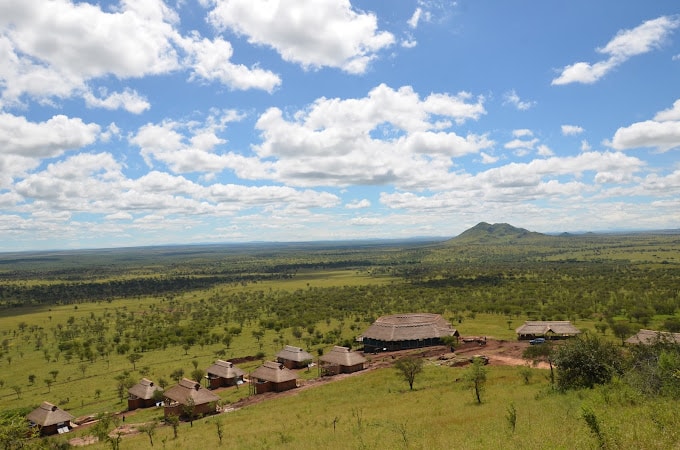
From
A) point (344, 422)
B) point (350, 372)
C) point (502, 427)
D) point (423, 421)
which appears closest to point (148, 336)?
point (350, 372)

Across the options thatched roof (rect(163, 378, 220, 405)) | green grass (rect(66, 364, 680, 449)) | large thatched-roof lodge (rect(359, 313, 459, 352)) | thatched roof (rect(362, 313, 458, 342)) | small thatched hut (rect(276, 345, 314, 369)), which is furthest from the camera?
thatched roof (rect(362, 313, 458, 342))

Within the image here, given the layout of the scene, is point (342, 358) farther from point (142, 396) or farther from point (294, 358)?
point (142, 396)

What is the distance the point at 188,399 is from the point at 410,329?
128ft

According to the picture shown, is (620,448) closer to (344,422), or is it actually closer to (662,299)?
(344,422)

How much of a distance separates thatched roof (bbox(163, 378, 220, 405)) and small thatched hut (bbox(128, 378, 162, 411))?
4.16m

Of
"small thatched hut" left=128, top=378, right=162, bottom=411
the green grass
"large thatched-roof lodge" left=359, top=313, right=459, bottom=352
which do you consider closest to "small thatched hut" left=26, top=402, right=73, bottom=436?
"small thatched hut" left=128, top=378, right=162, bottom=411

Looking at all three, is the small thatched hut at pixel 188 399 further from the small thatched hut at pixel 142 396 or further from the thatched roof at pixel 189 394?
the small thatched hut at pixel 142 396

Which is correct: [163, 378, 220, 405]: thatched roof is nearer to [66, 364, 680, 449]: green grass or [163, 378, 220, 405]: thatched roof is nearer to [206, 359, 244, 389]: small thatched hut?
[66, 364, 680, 449]: green grass

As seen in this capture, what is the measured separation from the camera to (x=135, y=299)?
16412cm

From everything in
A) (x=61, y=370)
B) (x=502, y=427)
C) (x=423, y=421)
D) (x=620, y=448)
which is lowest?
(x=61, y=370)

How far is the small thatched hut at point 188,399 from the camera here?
4934cm

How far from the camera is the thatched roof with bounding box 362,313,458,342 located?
7412 centimetres

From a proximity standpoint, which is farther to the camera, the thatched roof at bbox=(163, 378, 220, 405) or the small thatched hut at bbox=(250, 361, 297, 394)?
the small thatched hut at bbox=(250, 361, 297, 394)

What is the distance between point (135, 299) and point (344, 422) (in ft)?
487
